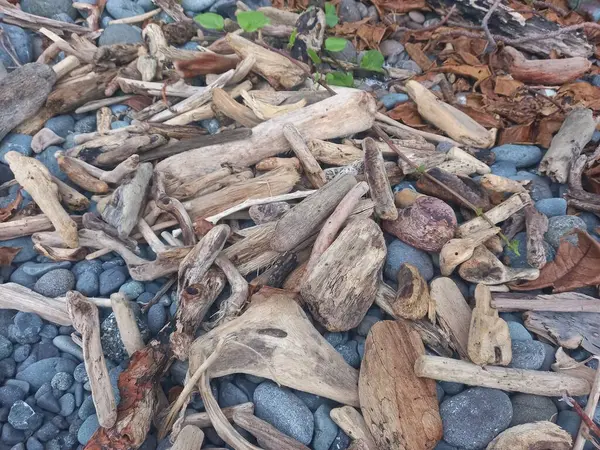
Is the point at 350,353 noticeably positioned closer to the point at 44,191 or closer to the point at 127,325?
the point at 127,325

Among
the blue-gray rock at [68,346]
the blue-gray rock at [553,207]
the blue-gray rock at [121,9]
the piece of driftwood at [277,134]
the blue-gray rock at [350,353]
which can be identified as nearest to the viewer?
the blue-gray rock at [350,353]

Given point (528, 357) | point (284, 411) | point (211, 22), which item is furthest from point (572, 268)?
point (211, 22)

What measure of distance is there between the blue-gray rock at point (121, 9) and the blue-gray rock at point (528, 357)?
3.59 meters

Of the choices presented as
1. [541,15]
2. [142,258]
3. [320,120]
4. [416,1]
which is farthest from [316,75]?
[541,15]

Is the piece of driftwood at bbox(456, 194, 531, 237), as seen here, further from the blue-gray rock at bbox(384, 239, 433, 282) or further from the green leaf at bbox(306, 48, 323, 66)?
the green leaf at bbox(306, 48, 323, 66)

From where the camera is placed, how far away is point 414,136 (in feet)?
9.69

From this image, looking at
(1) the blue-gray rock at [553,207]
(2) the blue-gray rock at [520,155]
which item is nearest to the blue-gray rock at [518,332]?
(1) the blue-gray rock at [553,207]

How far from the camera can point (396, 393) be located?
187 centimetres

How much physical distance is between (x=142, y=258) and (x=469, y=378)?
1.63 meters

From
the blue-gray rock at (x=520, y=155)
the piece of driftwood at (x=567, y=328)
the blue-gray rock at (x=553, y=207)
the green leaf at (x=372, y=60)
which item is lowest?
the piece of driftwood at (x=567, y=328)

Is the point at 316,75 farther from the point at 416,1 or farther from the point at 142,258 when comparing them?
the point at 142,258

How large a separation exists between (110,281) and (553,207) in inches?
91.7

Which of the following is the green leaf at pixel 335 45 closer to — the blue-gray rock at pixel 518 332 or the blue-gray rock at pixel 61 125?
the blue-gray rock at pixel 61 125

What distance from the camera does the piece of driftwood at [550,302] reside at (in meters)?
2.17
